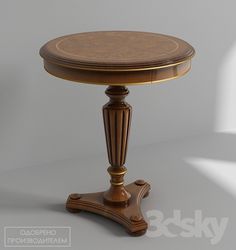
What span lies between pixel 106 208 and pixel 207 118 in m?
1.29

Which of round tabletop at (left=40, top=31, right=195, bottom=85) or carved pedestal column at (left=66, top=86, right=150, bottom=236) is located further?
carved pedestal column at (left=66, top=86, right=150, bottom=236)

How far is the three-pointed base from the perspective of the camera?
91.9 inches

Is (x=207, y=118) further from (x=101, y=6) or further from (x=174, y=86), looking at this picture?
(x=101, y=6)

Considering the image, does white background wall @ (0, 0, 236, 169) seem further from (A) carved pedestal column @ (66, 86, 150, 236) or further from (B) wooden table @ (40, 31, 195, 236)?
(A) carved pedestal column @ (66, 86, 150, 236)

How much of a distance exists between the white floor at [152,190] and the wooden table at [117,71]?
0.07 metres

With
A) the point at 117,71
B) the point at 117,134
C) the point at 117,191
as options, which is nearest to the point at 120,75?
the point at 117,71

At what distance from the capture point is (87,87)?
3059mm

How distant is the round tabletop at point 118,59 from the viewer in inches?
80.0

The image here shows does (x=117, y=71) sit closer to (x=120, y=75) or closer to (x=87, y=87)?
(x=120, y=75)

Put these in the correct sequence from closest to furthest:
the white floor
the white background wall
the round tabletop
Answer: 1. the round tabletop
2. the white floor
3. the white background wall

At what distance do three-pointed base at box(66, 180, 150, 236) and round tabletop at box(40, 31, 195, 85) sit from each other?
64cm

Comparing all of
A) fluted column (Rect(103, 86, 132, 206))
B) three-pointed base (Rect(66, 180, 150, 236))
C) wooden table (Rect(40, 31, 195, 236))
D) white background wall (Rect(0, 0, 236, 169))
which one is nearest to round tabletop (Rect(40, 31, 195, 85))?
wooden table (Rect(40, 31, 195, 236))

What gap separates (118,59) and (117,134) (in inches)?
16.6

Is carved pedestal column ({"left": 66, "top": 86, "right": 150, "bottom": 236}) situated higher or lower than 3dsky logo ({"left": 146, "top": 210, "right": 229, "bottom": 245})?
higher
